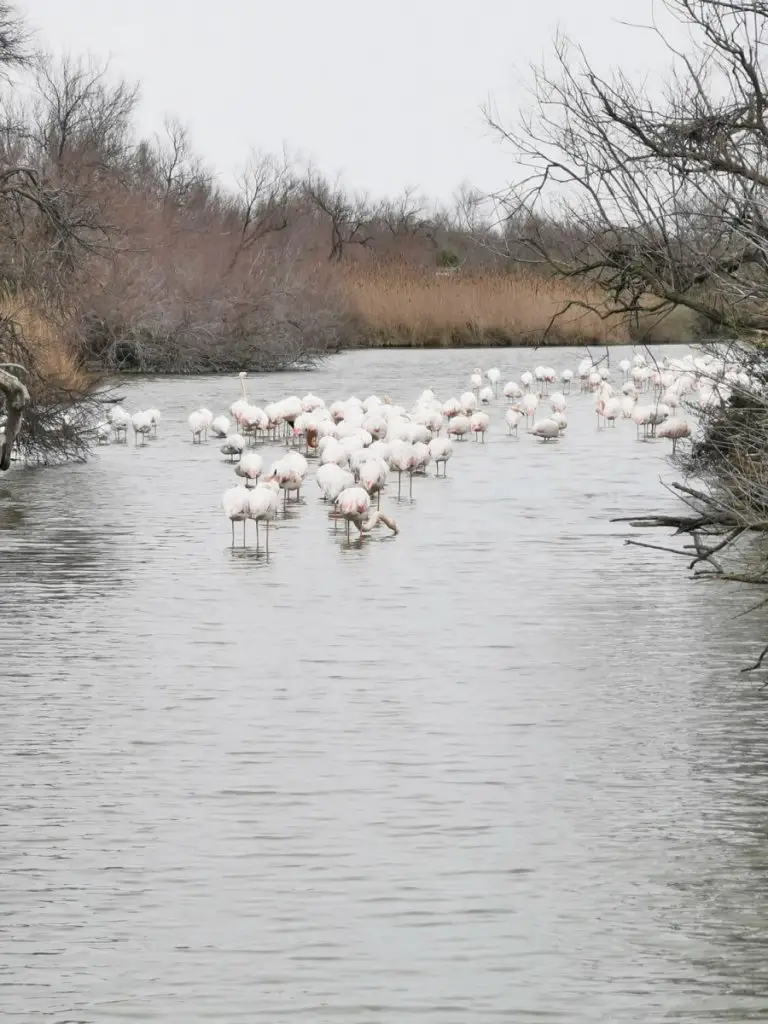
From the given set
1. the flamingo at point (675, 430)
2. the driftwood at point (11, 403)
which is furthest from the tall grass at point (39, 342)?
the flamingo at point (675, 430)

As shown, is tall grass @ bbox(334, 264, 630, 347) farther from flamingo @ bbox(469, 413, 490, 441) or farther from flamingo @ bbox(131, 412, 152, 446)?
flamingo @ bbox(131, 412, 152, 446)

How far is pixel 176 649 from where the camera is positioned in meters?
12.6

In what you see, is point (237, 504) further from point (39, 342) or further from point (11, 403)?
point (39, 342)

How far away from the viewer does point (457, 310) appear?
57.5 meters

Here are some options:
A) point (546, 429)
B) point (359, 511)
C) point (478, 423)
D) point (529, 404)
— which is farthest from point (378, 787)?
point (529, 404)

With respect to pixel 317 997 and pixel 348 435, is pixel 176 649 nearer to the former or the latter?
pixel 317 997

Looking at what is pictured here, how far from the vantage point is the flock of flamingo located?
18.6 m

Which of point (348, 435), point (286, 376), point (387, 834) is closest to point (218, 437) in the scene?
point (348, 435)

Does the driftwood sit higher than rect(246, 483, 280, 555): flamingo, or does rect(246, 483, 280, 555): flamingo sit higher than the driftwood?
the driftwood

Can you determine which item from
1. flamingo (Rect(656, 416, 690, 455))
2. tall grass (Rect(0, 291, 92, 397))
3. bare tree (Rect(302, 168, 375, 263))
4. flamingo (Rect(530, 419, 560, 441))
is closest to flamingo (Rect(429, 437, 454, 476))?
flamingo (Rect(656, 416, 690, 455))

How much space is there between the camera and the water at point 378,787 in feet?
21.9

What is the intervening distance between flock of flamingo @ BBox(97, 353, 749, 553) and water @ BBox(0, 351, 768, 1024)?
3.03 feet

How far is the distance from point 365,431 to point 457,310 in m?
34.0

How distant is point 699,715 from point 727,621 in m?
3.14
